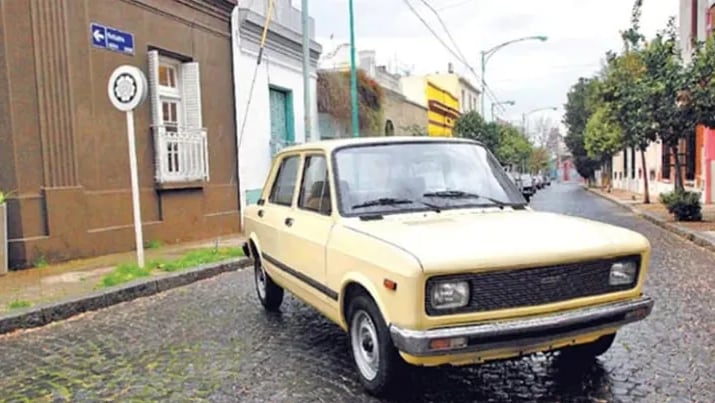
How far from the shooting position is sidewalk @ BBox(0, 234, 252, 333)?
7207mm

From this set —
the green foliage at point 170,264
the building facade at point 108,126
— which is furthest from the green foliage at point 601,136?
the green foliage at point 170,264

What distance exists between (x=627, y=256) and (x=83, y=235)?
868 centimetres

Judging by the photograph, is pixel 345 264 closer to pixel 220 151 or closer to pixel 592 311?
pixel 592 311

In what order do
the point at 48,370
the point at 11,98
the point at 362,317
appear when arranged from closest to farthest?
the point at 362,317 → the point at 48,370 → the point at 11,98

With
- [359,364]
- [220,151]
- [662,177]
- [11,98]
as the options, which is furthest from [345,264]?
[662,177]

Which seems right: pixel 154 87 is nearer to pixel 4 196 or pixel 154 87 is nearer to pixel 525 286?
pixel 4 196

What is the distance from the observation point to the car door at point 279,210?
18.8 feet

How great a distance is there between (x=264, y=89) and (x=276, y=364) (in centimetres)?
1192

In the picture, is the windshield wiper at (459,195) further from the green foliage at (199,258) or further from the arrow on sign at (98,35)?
the arrow on sign at (98,35)

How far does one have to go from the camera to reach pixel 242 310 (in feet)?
22.6

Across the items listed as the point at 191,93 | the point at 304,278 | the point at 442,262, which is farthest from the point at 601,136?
the point at 442,262

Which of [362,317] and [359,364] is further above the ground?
[362,317]

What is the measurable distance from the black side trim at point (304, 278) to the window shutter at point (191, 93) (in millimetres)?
7505

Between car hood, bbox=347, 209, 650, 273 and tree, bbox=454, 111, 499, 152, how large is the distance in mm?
31686
